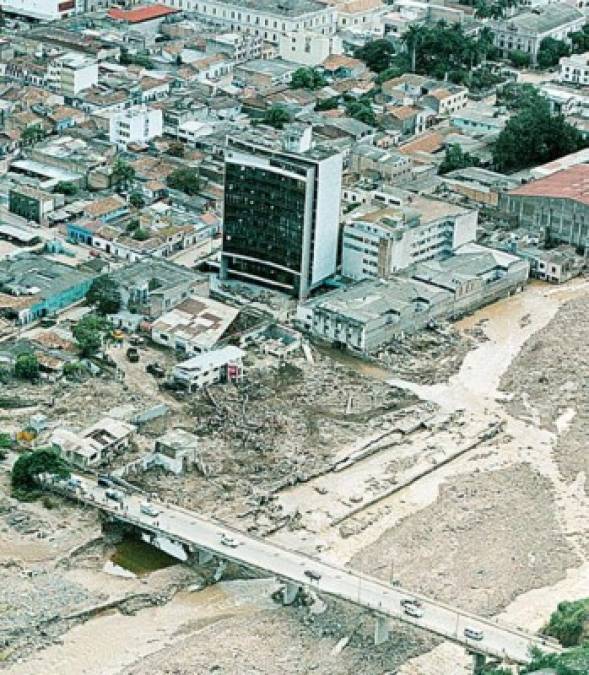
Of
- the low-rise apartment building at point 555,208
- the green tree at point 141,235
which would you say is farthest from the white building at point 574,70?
the green tree at point 141,235

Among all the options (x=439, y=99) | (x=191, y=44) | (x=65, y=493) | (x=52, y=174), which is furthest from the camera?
(x=191, y=44)

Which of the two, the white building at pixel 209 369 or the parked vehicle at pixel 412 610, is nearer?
the parked vehicle at pixel 412 610

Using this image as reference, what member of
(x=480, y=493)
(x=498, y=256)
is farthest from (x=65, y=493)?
(x=498, y=256)

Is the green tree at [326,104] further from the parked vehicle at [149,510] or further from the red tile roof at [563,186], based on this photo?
the parked vehicle at [149,510]

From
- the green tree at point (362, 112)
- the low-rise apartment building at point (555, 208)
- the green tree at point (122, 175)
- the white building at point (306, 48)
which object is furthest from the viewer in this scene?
the white building at point (306, 48)

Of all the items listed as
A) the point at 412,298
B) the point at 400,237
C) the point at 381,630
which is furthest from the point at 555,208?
the point at 381,630

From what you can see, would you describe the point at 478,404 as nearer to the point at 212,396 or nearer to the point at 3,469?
the point at 212,396

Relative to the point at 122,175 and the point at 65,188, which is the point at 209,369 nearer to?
the point at 65,188
